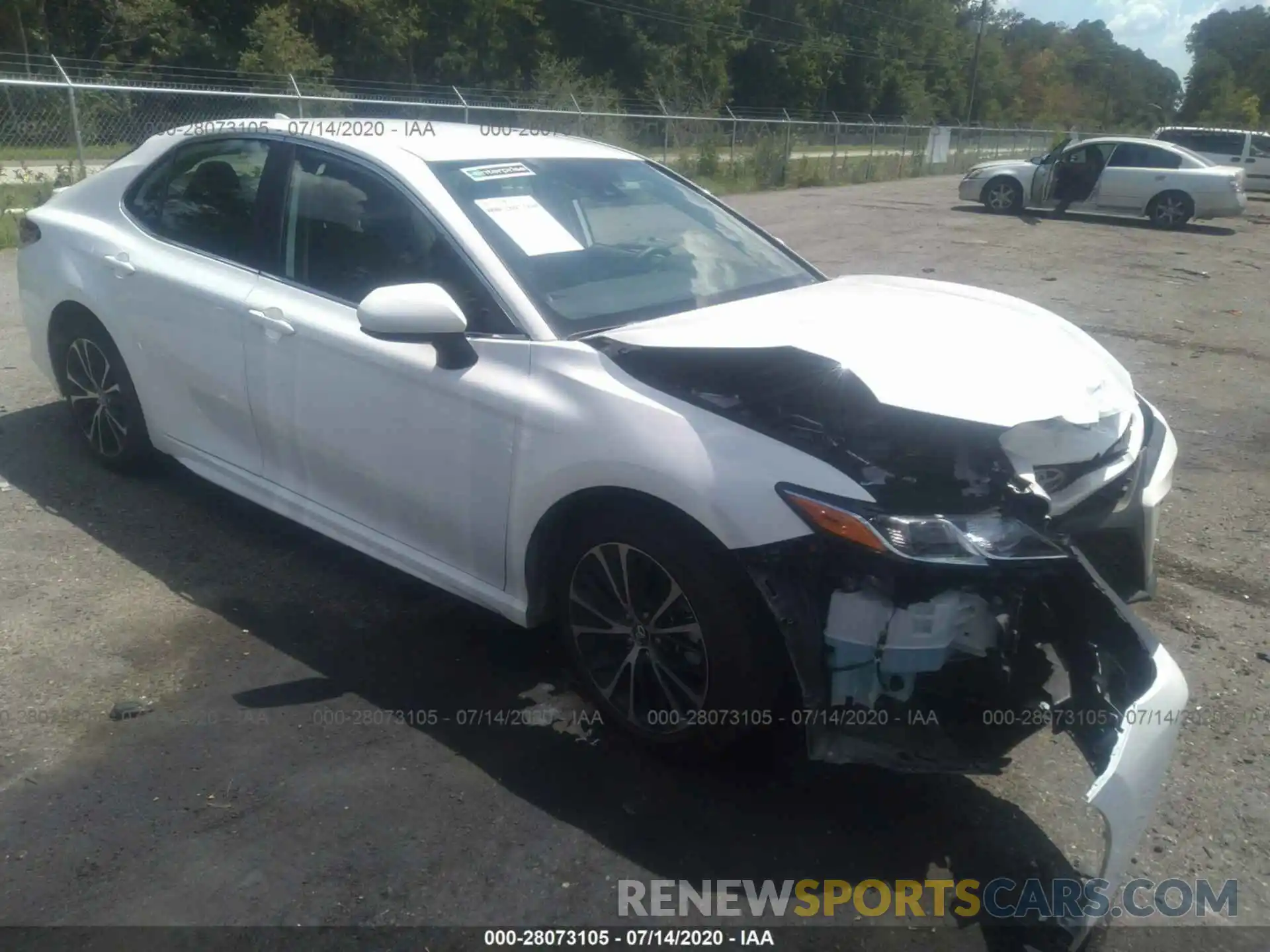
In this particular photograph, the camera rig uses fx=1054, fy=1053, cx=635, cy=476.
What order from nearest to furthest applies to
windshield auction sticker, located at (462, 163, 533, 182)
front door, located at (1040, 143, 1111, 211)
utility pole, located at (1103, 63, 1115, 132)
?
windshield auction sticker, located at (462, 163, 533, 182)
front door, located at (1040, 143, 1111, 211)
utility pole, located at (1103, 63, 1115, 132)

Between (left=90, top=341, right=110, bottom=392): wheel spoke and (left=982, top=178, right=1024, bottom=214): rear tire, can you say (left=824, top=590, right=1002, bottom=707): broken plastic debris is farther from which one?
(left=982, top=178, right=1024, bottom=214): rear tire

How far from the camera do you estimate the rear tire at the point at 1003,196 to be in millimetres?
20094

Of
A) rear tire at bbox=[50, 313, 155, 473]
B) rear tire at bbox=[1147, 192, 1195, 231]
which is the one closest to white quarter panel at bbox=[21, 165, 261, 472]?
rear tire at bbox=[50, 313, 155, 473]

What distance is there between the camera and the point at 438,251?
3.46m

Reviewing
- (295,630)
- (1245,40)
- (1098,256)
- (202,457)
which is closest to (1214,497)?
(295,630)

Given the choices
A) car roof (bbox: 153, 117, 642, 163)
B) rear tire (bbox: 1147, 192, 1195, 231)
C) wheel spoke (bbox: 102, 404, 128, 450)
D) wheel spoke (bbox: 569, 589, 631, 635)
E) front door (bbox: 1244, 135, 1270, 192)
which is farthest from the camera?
front door (bbox: 1244, 135, 1270, 192)

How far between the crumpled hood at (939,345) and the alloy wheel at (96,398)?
2.76 meters

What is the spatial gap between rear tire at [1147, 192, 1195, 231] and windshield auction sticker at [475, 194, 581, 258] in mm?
18314

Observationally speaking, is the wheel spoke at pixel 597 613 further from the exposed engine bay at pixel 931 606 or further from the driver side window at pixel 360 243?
the driver side window at pixel 360 243

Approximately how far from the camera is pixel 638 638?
3.09 meters

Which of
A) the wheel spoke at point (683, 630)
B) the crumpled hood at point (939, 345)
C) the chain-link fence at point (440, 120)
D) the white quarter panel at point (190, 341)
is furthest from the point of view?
the chain-link fence at point (440, 120)

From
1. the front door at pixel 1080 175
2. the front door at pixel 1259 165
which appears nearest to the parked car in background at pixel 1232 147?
the front door at pixel 1259 165

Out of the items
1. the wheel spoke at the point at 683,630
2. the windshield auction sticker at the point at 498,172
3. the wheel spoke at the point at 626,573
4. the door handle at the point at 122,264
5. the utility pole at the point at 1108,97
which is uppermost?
the utility pole at the point at 1108,97

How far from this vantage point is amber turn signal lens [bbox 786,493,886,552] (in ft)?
8.34
